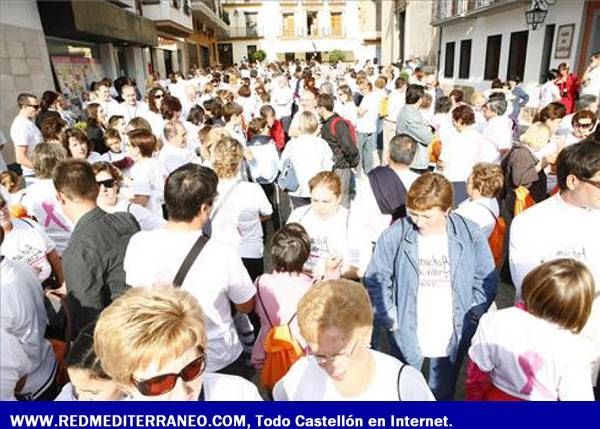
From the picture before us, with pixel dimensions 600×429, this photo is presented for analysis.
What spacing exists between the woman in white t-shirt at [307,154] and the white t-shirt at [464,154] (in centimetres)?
121

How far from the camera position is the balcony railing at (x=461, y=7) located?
509 inches

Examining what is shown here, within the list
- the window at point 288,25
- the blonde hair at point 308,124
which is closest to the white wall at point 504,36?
the blonde hair at point 308,124

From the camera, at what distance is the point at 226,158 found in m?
3.15

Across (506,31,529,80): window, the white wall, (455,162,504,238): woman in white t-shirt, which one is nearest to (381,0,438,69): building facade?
the white wall

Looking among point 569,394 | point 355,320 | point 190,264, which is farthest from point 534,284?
point 190,264

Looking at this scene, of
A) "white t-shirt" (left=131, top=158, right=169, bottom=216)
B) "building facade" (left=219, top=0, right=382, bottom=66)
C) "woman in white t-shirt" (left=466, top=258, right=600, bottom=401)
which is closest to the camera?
"woman in white t-shirt" (left=466, top=258, right=600, bottom=401)

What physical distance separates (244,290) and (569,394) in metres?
1.49

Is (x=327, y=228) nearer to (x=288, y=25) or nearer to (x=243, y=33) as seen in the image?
(x=243, y=33)

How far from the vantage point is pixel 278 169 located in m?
4.96

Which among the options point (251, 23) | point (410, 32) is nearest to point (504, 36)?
point (410, 32)

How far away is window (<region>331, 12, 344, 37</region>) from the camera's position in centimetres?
4778

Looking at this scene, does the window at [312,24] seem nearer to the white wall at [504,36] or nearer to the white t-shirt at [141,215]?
the white wall at [504,36]

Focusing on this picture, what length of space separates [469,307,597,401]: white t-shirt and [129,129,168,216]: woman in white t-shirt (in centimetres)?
280

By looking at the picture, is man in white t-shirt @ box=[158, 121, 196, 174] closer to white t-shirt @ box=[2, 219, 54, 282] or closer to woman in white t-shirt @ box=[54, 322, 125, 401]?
white t-shirt @ box=[2, 219, 54, 282]
